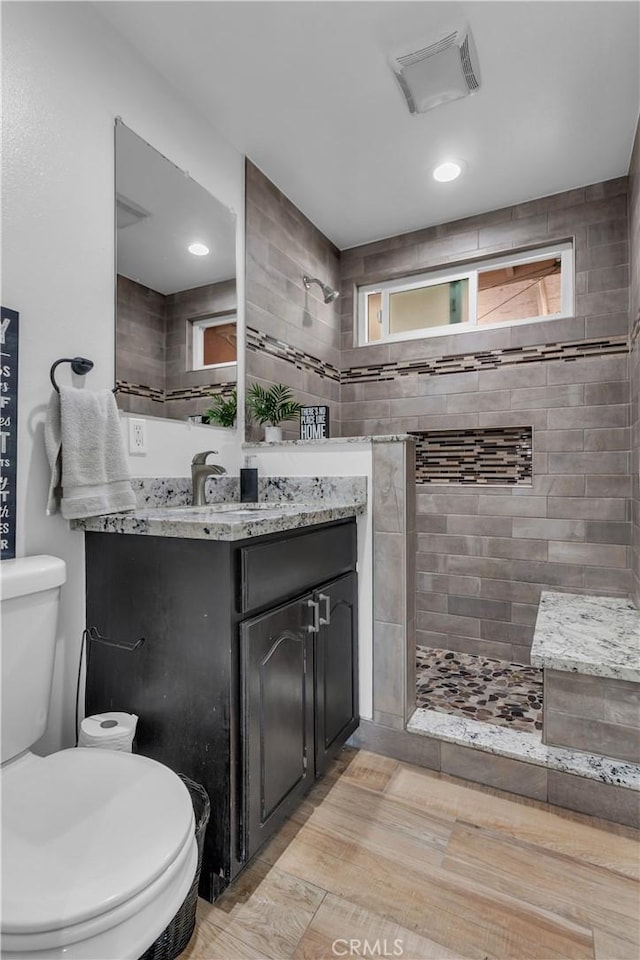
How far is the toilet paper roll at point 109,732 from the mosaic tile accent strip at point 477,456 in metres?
2.16

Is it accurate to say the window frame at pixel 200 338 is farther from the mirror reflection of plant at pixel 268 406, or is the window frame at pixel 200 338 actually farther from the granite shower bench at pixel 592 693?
the granite shower bench at pixel 592 693

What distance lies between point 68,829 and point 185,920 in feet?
1.54

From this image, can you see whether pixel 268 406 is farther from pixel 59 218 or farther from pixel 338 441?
pixel 59 218

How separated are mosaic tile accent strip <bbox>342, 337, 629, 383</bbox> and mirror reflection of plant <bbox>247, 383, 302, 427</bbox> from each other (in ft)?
3.09

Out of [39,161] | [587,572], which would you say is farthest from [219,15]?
[587,572]

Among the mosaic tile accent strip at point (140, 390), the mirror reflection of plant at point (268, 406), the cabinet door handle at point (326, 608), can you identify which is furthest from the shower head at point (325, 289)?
the cabinet door handle at point (326, 608)

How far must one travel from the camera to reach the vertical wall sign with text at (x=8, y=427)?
132 cm

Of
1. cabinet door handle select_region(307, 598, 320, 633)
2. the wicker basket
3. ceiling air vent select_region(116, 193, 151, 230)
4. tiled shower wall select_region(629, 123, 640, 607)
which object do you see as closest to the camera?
the wicker basket

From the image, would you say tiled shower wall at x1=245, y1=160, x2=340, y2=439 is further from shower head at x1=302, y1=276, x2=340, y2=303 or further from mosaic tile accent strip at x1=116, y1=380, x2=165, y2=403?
mosaic tile accent strip at x1=116, y1=380, x2=165, y2=403

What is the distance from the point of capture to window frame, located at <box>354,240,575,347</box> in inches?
110

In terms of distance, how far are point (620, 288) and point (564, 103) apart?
3.15 feet

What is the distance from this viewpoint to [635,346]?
2346 mm

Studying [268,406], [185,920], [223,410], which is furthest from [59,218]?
[185,920]

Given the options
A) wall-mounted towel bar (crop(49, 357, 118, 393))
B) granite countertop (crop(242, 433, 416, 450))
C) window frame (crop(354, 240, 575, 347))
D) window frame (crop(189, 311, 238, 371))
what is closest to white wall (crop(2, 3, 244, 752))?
wall-mounted towel bar (crop(49, 357, 118, 393))
